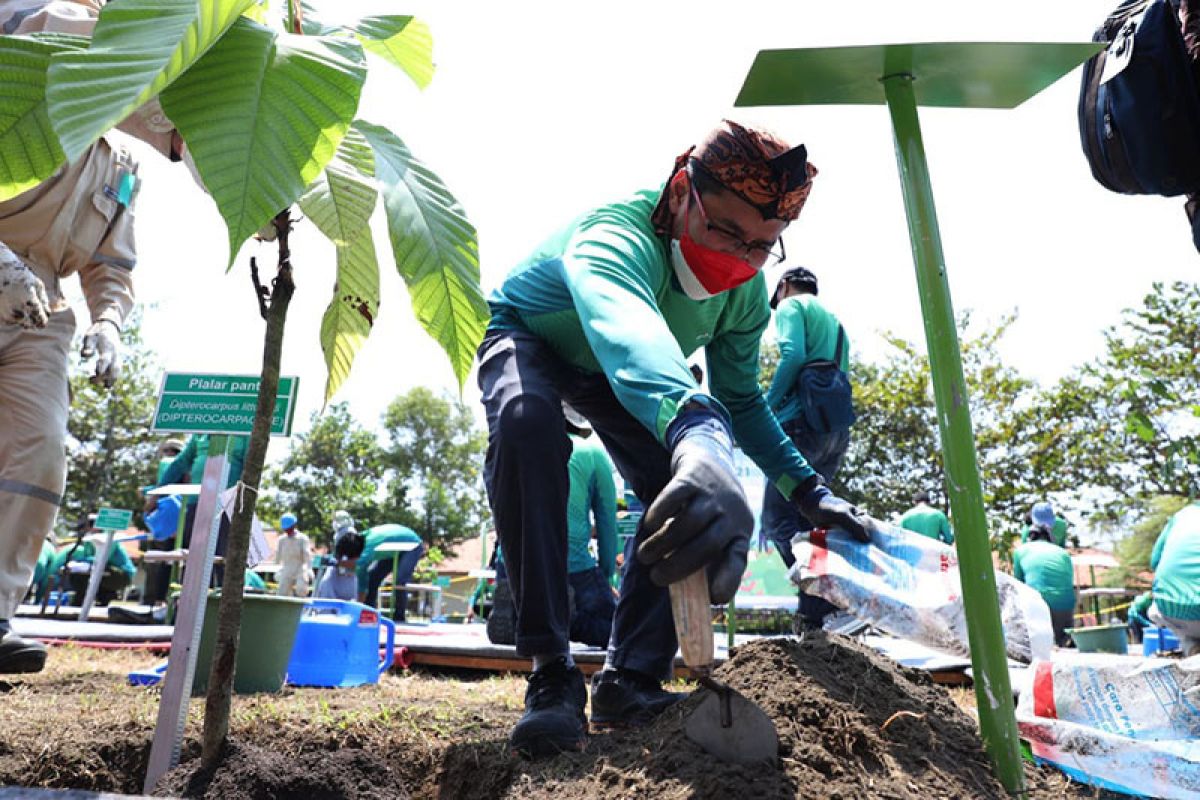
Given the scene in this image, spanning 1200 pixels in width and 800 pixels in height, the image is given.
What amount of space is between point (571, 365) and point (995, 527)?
679 inches

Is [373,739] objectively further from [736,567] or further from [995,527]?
[995,527]

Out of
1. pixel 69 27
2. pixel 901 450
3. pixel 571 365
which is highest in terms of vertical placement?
pixel 901 450

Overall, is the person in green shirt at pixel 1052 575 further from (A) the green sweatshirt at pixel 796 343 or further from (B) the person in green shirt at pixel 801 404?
(A) the green sweatshirt at pixel 796 343

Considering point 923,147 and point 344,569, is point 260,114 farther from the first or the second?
point 344,569

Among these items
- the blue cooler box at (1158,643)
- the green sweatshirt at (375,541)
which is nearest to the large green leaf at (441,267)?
the blue cooler box at (1158,643)

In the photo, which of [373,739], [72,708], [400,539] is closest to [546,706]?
[373,739]

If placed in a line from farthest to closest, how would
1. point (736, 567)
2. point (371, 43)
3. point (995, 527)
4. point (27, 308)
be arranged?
point (995, 527)
point (27, 308)
point (371, 43)
point (736, 567)

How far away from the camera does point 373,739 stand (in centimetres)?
207

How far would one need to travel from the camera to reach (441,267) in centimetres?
138

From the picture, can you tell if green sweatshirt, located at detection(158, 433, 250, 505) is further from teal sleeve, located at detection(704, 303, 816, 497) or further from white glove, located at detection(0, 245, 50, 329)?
teal sleeve, located at detection(704, 303, 816, 497)

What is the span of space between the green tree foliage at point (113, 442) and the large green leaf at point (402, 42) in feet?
85.5

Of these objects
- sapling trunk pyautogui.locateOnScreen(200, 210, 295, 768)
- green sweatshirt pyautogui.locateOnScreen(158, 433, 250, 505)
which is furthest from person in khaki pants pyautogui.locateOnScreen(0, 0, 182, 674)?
green sweatshirt pyautogui.locateOnScreen(158, 433, 250, 505)

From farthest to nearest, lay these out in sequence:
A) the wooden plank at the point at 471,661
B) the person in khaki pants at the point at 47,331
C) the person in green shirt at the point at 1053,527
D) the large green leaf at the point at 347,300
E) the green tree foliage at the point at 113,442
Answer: the green tree foliage at the point at 113,442 → the person in green shirt at the point at 1053,527 → the wooden plank at the point at 471,661 → the person in khaki pants at the point at 47,331 → the large green leaf at the point at 347,300

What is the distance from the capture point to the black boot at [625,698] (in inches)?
80.3
